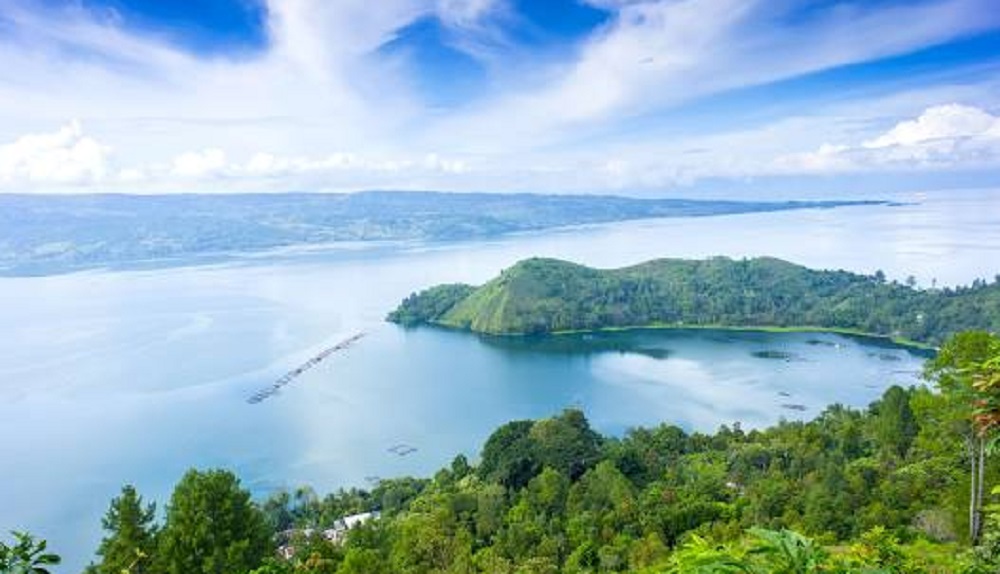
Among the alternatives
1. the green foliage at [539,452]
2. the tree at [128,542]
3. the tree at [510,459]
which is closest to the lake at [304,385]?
the tree at [510,459]

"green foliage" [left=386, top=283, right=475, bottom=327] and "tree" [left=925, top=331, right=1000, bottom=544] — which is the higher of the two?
"tree" [left=925, top=331, right=1000, bottom=544]

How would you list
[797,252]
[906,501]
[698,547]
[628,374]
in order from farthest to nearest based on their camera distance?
[797,252] < [628,374] < [906,501] < [698,547]

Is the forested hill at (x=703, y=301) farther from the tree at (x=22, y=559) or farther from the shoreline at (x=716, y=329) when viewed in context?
the tree at (x=22, y=559)

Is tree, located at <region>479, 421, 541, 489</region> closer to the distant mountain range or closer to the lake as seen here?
the lake

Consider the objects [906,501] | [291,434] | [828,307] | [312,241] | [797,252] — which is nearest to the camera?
[906,501]

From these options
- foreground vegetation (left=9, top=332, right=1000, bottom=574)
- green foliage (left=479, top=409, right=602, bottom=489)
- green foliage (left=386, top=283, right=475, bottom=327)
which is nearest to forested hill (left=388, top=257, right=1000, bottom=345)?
green foliage (left=386, top=283, right=475, bottom=327)

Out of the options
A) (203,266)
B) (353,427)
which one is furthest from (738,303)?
(203,266)

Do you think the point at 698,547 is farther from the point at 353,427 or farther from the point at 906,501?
the point at 353,427

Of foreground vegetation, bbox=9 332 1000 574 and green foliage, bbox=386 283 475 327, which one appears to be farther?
green foliage, bbox=386 283 475 327
